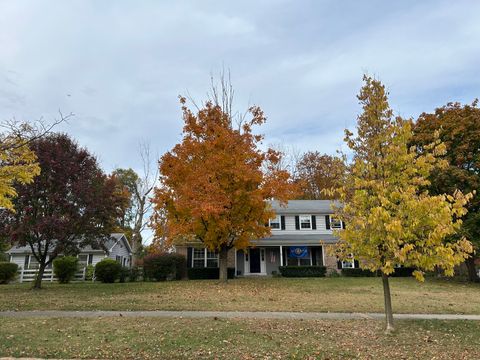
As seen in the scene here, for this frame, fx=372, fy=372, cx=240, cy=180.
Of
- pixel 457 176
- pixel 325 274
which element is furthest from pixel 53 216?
pixel 457 176

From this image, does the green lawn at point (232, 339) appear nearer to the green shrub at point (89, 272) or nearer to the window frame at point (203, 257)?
the window frame at point (203, 257)

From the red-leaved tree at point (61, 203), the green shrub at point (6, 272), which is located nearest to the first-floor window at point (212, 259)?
the red-leaved tree at point (61, 203)

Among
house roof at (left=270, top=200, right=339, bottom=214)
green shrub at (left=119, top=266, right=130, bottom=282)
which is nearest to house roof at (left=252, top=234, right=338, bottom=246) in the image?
house roof at (left=270, top=200, right=339, bottom=214)

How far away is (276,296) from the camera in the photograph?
15.2 m

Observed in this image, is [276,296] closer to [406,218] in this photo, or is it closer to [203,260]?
[406,218]

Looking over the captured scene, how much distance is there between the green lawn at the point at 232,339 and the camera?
6910 mm

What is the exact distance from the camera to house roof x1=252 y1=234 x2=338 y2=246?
27656 millimetres

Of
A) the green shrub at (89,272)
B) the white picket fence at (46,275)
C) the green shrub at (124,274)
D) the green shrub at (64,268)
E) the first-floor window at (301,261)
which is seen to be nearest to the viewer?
the green shrub at (124,274)

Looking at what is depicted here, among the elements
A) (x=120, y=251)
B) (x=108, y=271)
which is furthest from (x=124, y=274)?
(x=120, y=251)

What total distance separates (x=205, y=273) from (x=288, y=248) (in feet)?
22.8

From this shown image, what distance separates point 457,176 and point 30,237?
2310 centimetres

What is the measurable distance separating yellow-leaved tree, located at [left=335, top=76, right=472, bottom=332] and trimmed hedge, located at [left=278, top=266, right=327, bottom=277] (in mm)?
17799

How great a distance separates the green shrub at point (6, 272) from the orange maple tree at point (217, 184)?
10.6 m

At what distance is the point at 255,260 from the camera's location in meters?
29.1
